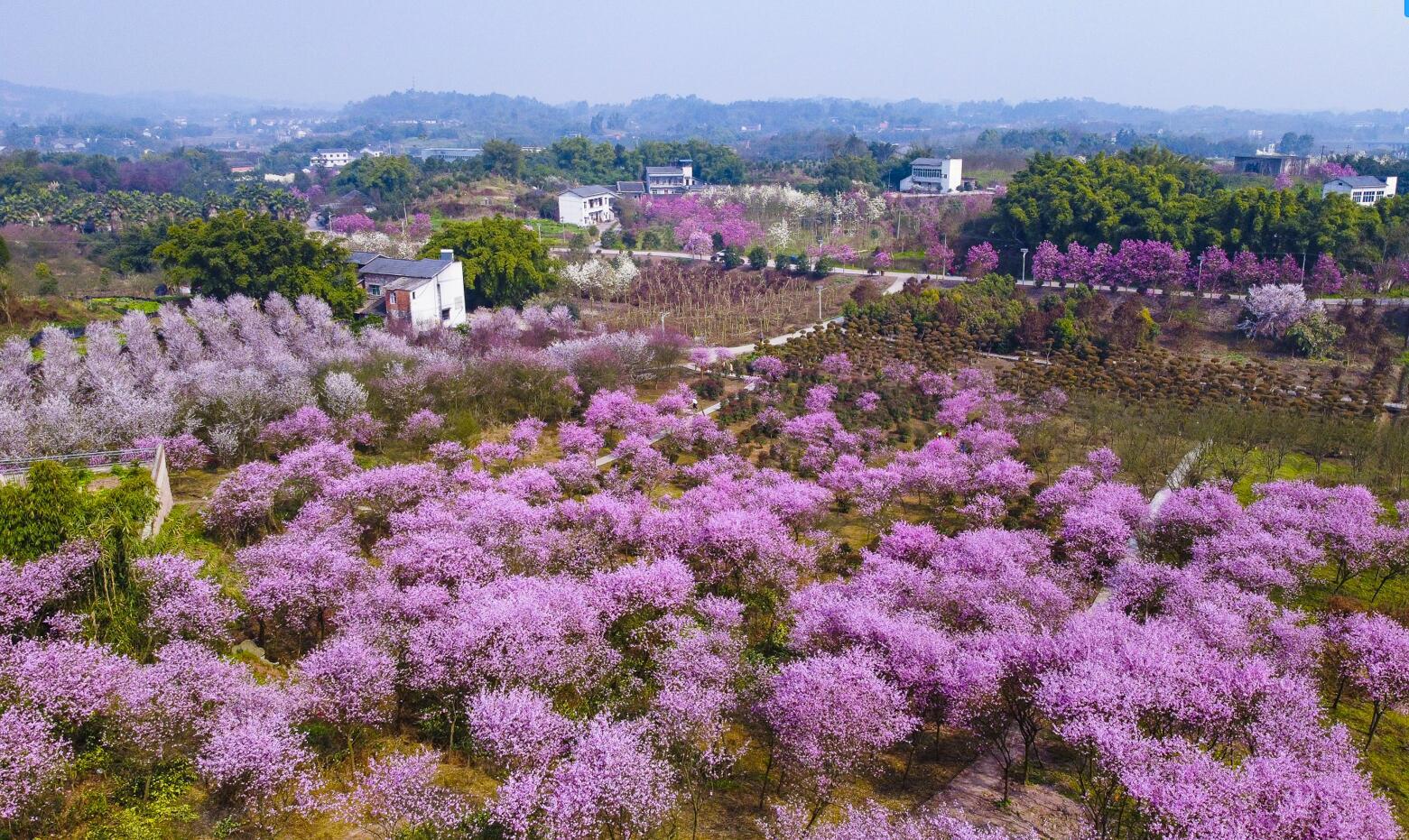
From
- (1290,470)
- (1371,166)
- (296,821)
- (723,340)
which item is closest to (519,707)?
(296,821)

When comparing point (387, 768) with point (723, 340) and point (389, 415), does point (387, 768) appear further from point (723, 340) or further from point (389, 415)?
point (723, 340)

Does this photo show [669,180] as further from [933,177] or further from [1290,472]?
[1290,472]

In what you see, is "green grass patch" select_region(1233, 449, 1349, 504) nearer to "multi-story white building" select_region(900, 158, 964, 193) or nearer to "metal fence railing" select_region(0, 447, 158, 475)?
"metal fence railing" select_region(0, 447, 158, 475)

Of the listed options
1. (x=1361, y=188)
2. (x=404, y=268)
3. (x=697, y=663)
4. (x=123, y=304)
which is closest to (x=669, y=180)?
(x=404, y=268)

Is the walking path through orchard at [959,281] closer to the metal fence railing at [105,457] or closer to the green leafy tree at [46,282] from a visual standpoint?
the green leafy tree at [46,282]

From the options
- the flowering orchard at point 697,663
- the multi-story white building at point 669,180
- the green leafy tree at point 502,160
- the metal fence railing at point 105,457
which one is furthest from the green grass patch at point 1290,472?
the green leafy tree at point 502,160
